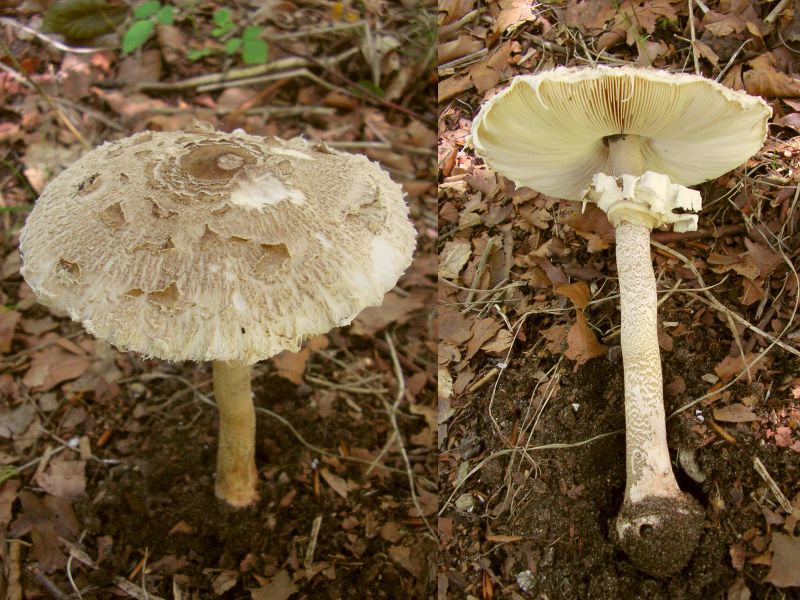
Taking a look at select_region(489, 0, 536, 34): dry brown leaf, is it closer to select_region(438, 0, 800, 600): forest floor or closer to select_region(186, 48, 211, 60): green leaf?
select_region(438, 0, 800, 600): forest floor

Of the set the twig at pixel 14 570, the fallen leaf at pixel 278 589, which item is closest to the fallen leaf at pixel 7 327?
the twig at pixel 14 570

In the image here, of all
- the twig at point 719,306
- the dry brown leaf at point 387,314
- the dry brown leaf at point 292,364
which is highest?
the twig at point 719,306

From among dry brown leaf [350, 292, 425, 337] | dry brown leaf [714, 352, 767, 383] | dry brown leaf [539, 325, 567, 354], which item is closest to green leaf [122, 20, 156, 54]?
dry brown leaf [350, 292, 425, 337]

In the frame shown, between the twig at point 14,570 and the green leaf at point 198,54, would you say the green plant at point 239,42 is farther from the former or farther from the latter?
the twig at point 14,570

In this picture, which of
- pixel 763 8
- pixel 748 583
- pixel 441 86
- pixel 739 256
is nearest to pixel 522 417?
pixel 748 583

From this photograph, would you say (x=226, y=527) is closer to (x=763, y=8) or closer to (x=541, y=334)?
(x=541, y=334)
